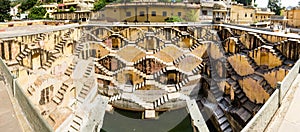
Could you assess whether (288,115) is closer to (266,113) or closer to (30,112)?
(266,113)

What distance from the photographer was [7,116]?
2.58 m

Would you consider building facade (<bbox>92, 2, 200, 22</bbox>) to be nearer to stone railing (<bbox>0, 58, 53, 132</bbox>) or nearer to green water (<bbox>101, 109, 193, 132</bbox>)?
green water (<bbox>101, 109, 193, 132</bbox>)

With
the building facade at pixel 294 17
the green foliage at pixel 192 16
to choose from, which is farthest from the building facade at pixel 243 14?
the building facade at pixel 294 17

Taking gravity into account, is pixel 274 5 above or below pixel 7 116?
above

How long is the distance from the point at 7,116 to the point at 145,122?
526 centimetres

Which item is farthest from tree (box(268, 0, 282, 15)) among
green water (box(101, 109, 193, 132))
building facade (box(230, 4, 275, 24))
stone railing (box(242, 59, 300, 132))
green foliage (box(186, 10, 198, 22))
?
stone railing (box(242, 59, 300, 132))

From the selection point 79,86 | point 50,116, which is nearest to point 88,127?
point 50,116

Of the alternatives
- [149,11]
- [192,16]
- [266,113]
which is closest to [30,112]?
[266,113]

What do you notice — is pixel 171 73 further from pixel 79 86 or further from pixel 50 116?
pixel 50 116

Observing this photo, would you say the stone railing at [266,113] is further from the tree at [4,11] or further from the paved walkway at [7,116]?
the tree at [4,11]

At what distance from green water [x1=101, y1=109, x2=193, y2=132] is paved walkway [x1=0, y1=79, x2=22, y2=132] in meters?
4.35

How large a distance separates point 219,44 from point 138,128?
15.0 ft

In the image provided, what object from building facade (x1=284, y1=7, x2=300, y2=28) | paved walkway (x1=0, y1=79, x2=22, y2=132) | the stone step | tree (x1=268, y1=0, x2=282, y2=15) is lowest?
the stone step

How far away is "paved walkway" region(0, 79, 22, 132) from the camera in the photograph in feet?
7.70
